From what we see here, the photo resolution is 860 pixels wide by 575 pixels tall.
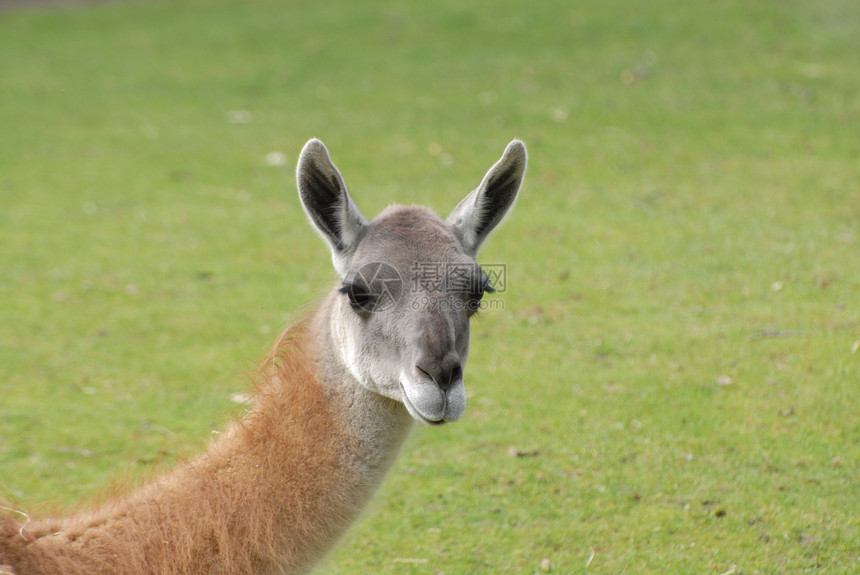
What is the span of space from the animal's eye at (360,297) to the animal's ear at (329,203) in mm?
316

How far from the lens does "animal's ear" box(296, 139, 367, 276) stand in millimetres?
4266

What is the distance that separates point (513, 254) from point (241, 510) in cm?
655

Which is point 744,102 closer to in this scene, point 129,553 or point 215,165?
point 215,165

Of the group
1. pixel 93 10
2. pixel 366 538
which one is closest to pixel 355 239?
pixel 366 538

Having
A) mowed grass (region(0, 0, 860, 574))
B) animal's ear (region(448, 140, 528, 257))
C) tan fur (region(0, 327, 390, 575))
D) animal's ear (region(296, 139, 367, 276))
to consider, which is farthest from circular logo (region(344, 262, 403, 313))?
mowed grass (region(0, 0, 860, 574))

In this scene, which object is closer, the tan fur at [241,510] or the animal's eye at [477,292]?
the tan fur at [241,510]

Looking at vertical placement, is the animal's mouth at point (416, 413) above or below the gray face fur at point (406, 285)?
below

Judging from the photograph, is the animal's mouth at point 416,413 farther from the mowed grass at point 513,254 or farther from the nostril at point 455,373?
the mowed grass at point 513,254

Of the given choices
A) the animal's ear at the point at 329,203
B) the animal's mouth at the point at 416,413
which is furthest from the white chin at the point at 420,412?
the animal's ear at the point at 329,203

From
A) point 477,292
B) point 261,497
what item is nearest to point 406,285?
point 477,292

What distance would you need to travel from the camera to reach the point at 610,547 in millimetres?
5359

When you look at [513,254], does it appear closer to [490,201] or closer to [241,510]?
[490,201]

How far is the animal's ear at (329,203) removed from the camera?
4266 millimetres

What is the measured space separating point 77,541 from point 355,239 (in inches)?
74.7
